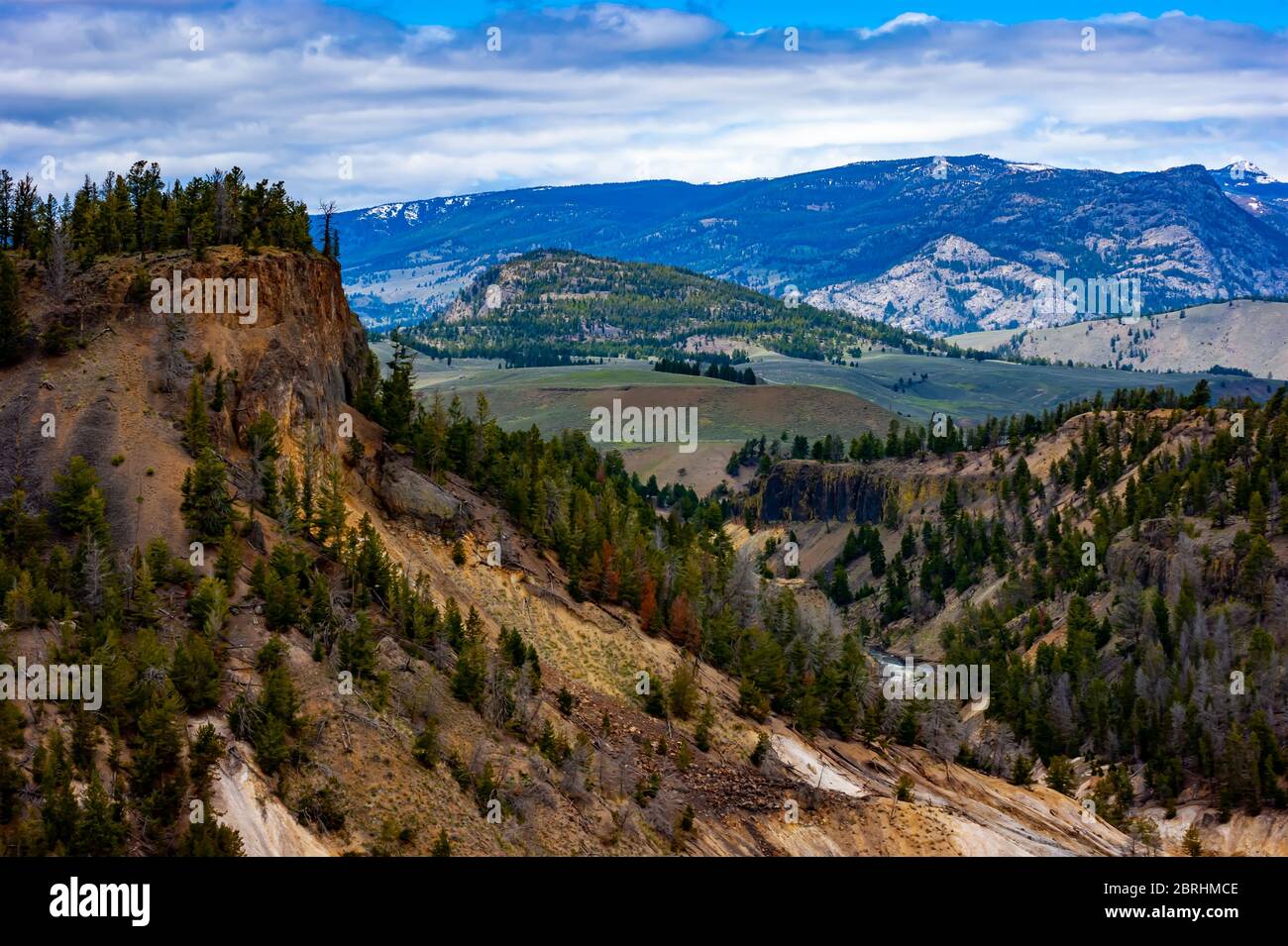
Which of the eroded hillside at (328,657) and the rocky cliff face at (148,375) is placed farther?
the rocky cliff face at (148,375)

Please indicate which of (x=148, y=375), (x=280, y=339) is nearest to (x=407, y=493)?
(x=280, y=339)

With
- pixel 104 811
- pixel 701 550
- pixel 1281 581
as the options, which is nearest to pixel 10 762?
pixel 104 811

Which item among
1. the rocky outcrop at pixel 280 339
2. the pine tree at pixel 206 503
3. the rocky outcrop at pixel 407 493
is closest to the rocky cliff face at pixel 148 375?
the rocky outcrop at pixel 280 339

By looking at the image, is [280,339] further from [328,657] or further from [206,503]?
[328,657]

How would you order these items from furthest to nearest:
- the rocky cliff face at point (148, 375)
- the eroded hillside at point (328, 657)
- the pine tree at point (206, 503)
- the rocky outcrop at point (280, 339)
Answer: the rocky outcrop at point (280, 339) → the rocky cliff face at point (148, 375) → the pine tree at point (206, 503) → the eroded hillside at point (328, 657)

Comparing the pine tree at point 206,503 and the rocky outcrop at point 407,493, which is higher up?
the pine tree at point 206,503

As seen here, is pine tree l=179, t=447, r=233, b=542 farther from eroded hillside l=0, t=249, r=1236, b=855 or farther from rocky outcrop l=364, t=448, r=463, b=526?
rocky outcrop l=364, t=448, r=463, b=526

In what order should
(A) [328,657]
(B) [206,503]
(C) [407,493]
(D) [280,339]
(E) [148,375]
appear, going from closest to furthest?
(A) [328,657], (B) [206,503], (E) [148,375], (D) [280,339], (C) [407,493]

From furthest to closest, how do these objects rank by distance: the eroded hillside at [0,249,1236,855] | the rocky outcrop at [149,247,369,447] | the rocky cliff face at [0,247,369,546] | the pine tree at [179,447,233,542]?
the rocky outcrop at [149,247,369,447] < the rocky cliff face at [0,247,369,546] < the pine tree at [179,447,233,542] < the eroded hillside at [0,249,1236,855]

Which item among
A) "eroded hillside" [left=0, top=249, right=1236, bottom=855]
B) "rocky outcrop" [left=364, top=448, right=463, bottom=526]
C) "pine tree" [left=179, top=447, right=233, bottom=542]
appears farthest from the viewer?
"rocky outcrop" [left=364, top=448, right=463, bottom=526]

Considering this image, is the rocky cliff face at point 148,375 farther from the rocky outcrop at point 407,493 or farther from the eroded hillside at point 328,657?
the rocky outcrop at point 407,493

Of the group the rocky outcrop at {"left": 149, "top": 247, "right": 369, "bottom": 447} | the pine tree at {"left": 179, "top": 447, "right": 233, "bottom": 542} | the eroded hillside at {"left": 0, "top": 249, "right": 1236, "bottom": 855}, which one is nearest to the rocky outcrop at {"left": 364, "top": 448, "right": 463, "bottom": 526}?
the eroded hillside at {"left": 0, "top": 249, "right": 1236, "bottom": 855}

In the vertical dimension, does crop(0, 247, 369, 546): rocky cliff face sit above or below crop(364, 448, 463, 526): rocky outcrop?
above

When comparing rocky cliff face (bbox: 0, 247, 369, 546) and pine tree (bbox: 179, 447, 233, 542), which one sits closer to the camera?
pine tree (bbox: 179, 447, 233, 542)
